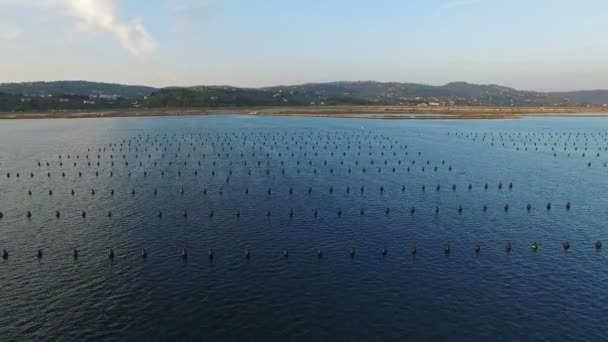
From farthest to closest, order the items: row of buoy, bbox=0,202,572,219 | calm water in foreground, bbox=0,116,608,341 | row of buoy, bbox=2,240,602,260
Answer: row of buoy, bbox=0,202,572,219 < row of buoy, bbox=2,240,602,260 < calm water in foreground, bbox=0,116,608,341

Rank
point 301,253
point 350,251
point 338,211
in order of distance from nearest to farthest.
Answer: point 301,253
point 350,251
point 338,211

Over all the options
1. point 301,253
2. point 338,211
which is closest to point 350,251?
point 301,253

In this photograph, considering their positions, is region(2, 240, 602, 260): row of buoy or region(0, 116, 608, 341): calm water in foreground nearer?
region(0, 116, 608, 341): calm water in foreground

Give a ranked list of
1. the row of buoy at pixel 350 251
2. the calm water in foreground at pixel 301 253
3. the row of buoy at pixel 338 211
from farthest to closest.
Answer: the row of buoy at pixel 338 211 → the row of buoy at pixel 350 251 → the calm water in foreground at pixel 301 253

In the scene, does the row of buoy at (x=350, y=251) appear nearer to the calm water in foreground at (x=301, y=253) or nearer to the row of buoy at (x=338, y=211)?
the calm water in foreground at (x=301, y=253)

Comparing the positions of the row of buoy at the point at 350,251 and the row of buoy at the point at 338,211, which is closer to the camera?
the row of buoy at the point at 350,251

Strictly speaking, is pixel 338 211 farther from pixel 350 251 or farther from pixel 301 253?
pixel 301 253

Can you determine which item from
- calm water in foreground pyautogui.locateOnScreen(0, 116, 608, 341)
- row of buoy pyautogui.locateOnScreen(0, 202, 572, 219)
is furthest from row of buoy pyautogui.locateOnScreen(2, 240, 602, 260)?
row of buoy pyautogui.locateOnScreen(0, 202, 572, 219)

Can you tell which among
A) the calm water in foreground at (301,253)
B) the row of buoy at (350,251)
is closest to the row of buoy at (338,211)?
the calm water in foreground at (301,253)

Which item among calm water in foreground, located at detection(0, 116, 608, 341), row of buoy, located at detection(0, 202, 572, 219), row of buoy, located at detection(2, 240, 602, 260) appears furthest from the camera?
row of buoy, located at detection(0, 202, 572, 219)

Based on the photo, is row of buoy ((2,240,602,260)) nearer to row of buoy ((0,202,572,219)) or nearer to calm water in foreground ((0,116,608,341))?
calm water in foreground ((0,116,608,341))
